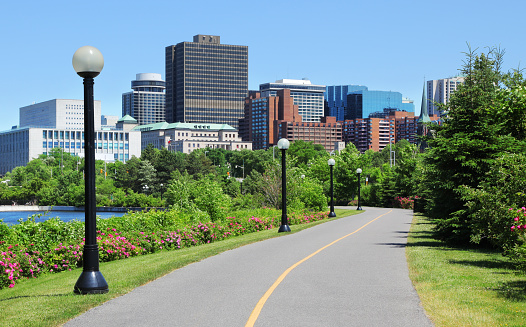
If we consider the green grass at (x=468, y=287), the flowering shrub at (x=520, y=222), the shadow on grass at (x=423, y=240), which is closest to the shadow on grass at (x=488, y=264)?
the green grass at (x=468, y=287)

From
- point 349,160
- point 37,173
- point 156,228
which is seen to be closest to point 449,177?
point 156,228

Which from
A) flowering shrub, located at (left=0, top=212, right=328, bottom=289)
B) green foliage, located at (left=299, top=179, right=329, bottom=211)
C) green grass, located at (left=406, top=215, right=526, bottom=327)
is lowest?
green foliage, located at (left=299, top=179, right=329, bottom=211)

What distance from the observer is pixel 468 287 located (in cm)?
1159

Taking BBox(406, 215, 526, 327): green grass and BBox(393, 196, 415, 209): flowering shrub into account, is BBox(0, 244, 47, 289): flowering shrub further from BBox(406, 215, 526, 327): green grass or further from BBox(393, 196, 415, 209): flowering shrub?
BBox(393, 196, 415, 209): flowering shrub

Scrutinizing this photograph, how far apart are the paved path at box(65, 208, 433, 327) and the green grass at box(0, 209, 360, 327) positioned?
28 centimetres

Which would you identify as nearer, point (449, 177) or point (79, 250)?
point (79, 250)

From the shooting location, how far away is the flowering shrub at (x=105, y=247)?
1528cm

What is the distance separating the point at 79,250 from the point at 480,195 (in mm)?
10940

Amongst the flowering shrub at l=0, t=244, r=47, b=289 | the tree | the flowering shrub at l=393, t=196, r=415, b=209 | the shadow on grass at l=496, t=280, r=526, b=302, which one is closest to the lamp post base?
the flowering shrub at l=0, t=244, r=47, b=289

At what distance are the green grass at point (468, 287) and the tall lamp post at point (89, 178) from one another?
229 inches

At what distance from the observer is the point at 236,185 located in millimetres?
115250

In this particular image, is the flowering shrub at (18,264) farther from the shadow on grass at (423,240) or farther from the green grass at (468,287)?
the shadow on grass at (423,240)

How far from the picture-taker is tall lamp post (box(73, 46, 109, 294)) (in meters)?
10.9

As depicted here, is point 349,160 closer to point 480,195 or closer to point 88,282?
point 480,195
